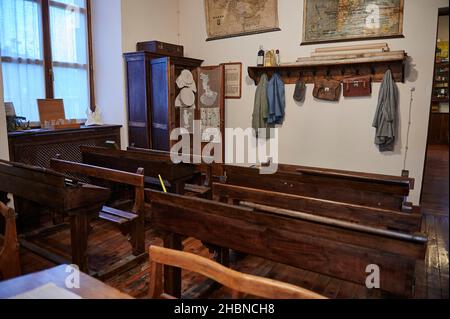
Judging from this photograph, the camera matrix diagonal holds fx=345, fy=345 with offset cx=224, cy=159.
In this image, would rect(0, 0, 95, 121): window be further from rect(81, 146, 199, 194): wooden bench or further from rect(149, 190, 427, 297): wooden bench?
rect(149, 190, 427, 297): wooden bench

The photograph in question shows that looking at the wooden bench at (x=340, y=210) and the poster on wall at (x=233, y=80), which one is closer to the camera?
the wooden bench at (x=340, y=210)

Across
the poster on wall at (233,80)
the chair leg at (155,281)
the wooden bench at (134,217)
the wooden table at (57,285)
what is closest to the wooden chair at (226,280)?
the chair leg at (155,281)

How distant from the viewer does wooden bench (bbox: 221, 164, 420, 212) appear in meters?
2.44

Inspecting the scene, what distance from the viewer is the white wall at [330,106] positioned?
3871 millimetres

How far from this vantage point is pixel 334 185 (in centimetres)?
273

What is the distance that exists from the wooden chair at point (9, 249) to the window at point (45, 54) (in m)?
Result: 2.84

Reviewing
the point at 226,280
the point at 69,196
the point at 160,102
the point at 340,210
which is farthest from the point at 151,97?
the point at 226,280

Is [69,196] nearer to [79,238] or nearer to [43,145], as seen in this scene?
[79,238]

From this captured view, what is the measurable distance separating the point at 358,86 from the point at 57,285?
4.00 m

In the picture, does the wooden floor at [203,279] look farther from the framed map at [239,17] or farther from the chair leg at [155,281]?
the framed map at [239,17]

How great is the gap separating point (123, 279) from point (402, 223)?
1.94 metres

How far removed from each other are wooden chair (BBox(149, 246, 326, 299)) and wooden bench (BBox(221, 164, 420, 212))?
1.44 meters

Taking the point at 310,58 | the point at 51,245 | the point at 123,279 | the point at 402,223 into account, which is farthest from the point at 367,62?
the point at 51,245

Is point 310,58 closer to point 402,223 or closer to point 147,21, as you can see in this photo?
point 147,21
